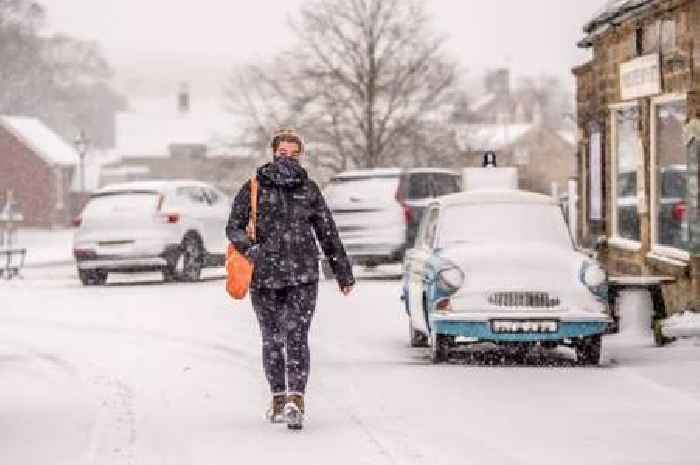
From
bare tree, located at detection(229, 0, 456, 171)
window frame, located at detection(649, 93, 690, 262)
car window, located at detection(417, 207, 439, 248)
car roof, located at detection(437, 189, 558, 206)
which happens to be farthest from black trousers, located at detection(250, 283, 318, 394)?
bare tree, located at detection(229, 0, 456, 171)

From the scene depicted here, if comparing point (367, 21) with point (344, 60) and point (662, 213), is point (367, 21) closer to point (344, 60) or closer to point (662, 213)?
point (344, 60)

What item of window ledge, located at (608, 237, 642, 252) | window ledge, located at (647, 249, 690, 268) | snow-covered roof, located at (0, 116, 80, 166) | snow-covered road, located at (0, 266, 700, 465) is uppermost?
snow-covered roof, located at (0, 116, 80, 166)

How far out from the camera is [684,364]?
13828mm

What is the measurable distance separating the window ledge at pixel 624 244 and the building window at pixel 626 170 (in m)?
0.04

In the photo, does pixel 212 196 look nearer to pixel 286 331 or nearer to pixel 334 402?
pixel 334 402

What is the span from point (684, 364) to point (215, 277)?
1537 cm

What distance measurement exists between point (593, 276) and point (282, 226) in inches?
170

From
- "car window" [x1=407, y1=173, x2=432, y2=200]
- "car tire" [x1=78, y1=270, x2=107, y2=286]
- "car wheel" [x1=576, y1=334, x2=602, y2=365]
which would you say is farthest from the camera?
"car window" [x1=407, y1=173, x2=432, y2=200]

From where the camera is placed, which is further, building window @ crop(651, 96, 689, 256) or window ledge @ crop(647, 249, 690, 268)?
building window @ crop(651, 96, 689, 256)

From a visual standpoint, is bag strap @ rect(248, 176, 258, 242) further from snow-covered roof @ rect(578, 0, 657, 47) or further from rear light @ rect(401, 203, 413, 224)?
rear light @ rect(401, 203, 413, 224)

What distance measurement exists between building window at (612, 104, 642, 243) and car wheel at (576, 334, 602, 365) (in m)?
6.55

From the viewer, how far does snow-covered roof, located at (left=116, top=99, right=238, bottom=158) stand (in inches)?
4811

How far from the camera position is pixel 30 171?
3349 inches

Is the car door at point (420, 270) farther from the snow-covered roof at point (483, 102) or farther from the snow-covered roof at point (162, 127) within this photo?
the snow-covered roof at point (483, 102)
